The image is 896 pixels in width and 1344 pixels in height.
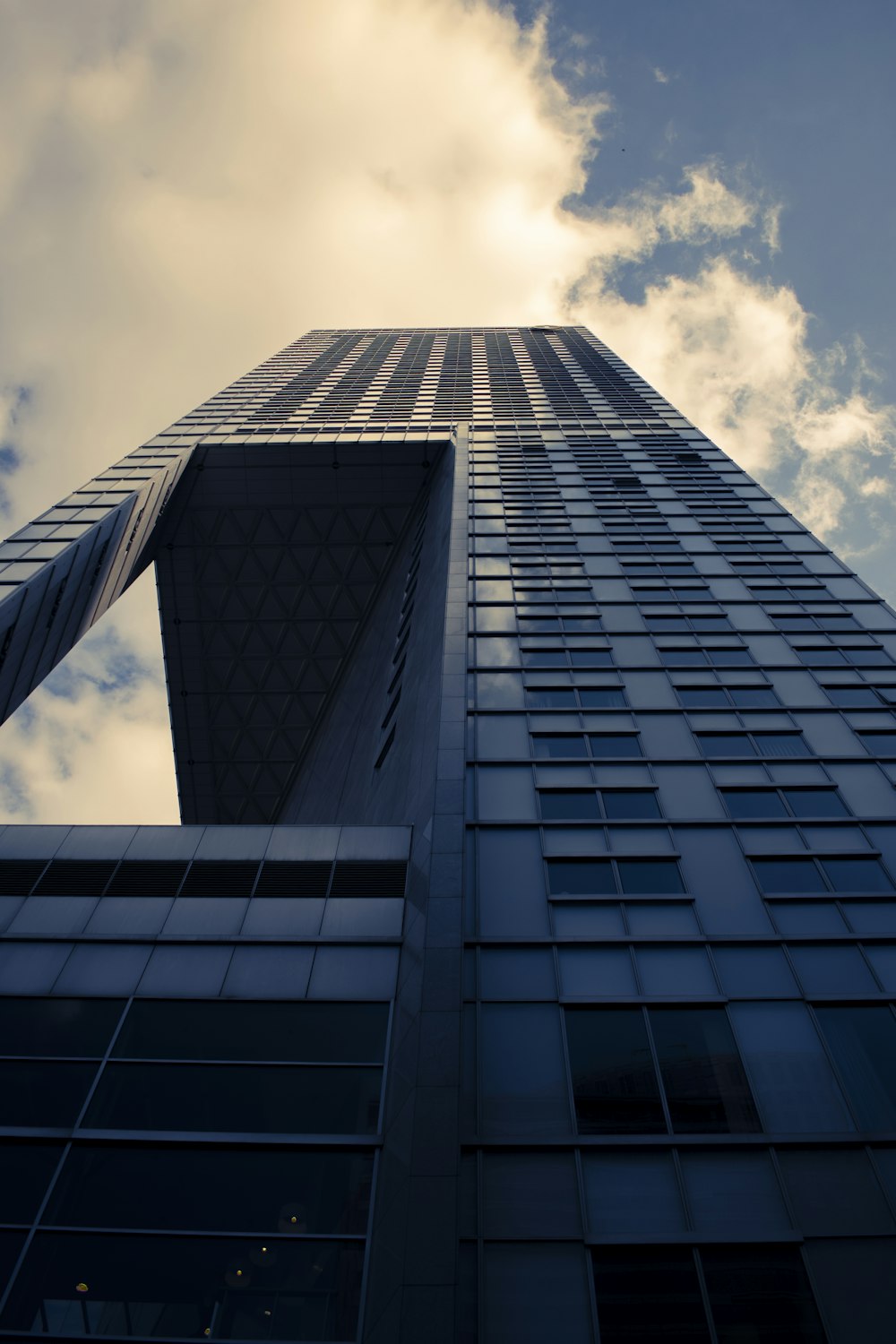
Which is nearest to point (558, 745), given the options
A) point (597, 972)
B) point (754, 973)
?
point (597, 972)

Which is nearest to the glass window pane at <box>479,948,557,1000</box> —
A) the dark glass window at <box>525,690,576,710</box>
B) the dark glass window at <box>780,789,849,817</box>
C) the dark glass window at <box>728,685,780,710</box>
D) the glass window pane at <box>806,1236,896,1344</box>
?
the glass window pane at <box>806,1236,896,1344</box>

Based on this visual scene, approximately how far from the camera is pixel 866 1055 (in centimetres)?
1390

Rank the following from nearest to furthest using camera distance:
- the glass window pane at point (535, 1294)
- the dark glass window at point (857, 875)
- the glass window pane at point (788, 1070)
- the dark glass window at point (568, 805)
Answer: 1. the glass window pane at point (535, 1294)
2. the glass window pane at point (788, 1070)
3. the dark glass window at point (857, 875)
4. the dark glass window at point (568, 805)

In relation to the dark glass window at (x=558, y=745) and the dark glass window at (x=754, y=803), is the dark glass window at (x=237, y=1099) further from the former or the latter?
the dark glass window at (x=754, y=803)

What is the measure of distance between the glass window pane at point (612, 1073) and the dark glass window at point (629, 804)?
5.62 meters

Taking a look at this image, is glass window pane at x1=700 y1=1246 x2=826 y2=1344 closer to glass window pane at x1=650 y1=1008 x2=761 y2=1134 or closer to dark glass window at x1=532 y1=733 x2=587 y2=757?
glass window pane at x1=650 y1=1008 x2=761 y2=1134

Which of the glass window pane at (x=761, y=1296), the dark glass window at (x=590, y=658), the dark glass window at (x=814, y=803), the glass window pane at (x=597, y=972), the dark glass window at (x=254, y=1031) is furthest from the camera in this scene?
the dark glass window at (x=590, y=658)

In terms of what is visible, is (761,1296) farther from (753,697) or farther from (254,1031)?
(753,697)

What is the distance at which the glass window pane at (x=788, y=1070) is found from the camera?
12922mm

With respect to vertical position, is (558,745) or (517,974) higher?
(558,745)

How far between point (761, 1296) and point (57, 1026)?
12.2m

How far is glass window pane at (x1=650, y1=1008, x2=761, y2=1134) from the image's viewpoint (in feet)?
42.6

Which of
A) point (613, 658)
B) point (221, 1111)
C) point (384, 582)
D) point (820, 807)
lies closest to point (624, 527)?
point (613, 658)

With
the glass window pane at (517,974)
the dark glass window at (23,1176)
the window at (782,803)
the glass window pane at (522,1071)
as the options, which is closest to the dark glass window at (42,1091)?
the dark glass window at (23,1176)
